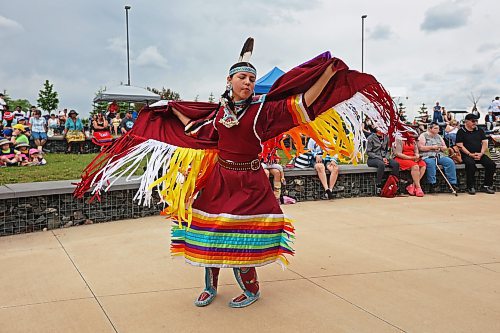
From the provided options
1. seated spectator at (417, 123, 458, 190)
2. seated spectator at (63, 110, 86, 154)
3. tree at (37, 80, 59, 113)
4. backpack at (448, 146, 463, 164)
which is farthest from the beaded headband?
tree at (37, 80, 59, 113)

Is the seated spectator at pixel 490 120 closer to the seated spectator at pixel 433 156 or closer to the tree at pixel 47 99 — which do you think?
the seated spectator at pixel 433 156

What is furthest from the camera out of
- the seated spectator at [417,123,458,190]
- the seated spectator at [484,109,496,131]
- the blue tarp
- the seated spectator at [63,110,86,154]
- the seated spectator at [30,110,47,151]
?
the seated spectator at [484,109,496,131]

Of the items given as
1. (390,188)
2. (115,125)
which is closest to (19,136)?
(115,125)

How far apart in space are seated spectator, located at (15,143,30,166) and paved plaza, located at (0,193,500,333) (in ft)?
16.7

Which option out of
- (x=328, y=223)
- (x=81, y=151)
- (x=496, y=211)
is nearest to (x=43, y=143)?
(x=81, y=151)

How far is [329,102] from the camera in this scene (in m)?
3.23

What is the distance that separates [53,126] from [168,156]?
492 inches

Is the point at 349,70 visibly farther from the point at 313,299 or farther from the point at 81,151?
the point at 81,151

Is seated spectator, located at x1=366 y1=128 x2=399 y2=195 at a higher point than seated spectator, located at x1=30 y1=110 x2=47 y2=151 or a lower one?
lower

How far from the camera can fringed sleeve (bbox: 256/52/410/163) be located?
3.19m

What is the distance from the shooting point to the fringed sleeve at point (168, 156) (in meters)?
3.53

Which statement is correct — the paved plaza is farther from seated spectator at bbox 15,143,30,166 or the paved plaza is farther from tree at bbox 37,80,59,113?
tree at bbox 37,80,59,113

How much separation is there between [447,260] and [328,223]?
178 centimetres

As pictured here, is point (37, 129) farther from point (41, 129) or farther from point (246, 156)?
point (246, 156)
